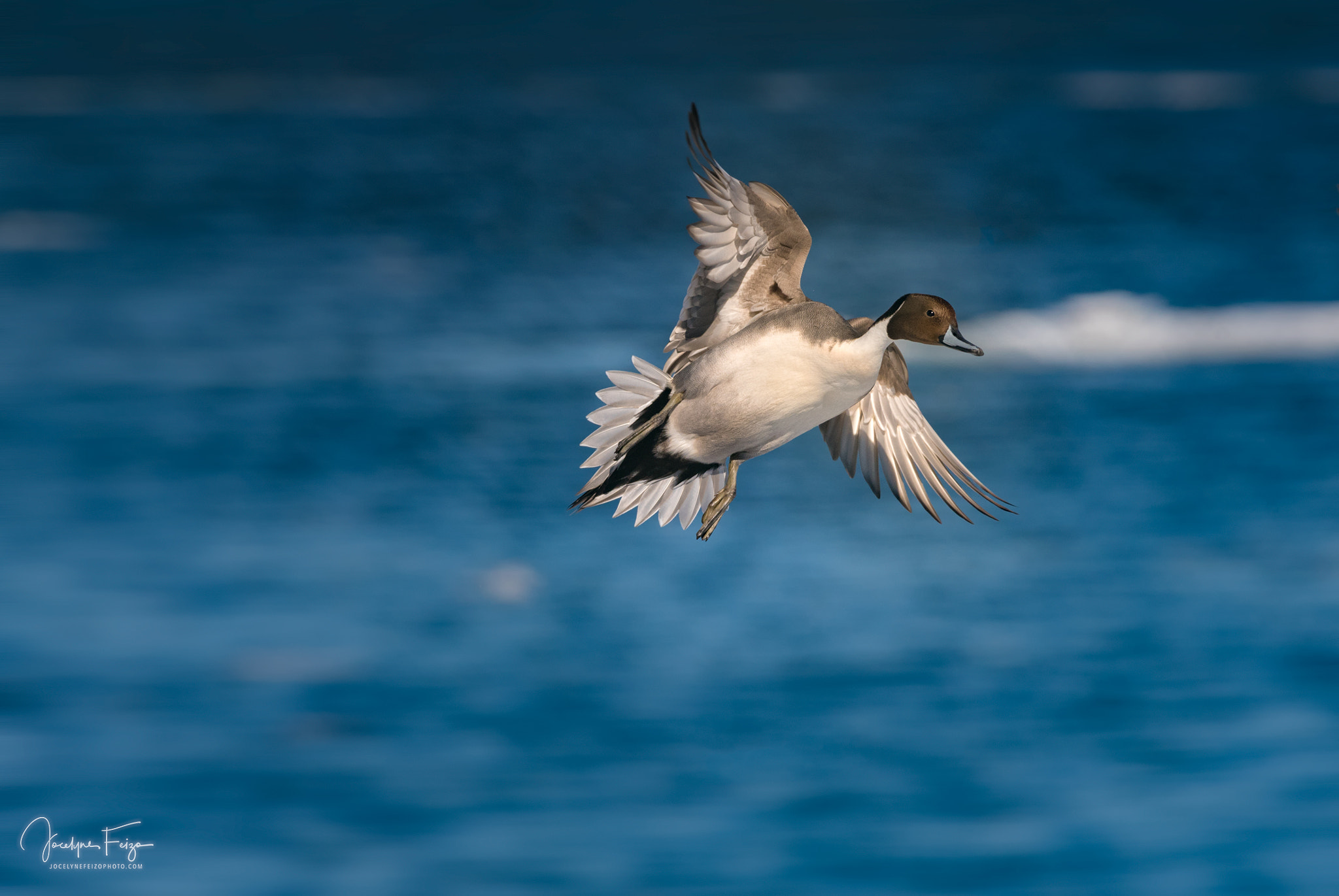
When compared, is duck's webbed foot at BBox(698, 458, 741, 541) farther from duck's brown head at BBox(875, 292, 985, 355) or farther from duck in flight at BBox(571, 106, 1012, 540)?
duck's brown head at BBox(875, 292, 985, 355)

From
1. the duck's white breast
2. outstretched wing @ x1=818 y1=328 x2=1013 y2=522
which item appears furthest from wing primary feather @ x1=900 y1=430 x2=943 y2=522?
the duck's white breast

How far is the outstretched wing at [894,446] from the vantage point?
1.75 m

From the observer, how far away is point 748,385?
1578 mm

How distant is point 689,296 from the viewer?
1.69m

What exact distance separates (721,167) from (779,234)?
180 mm

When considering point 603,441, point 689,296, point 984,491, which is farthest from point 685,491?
point 984,491

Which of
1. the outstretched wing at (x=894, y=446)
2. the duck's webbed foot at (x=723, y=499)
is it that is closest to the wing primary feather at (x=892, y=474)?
the outstretched wing at (x=894, y=446)

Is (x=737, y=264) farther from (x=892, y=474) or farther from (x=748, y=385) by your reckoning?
(x=892, y=474)

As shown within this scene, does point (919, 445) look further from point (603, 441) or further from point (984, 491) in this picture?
point (603, 441)

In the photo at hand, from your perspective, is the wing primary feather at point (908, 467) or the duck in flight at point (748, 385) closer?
the duck in flight at point (748, 385)

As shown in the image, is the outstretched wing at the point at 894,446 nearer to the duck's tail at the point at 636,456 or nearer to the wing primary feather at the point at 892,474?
A: the wing primary feather at the point at 892,474

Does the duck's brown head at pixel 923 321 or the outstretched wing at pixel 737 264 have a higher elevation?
the outstretched wing at pixel 737 264

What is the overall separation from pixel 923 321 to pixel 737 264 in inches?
10.1

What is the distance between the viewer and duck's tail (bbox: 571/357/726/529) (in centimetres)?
167
